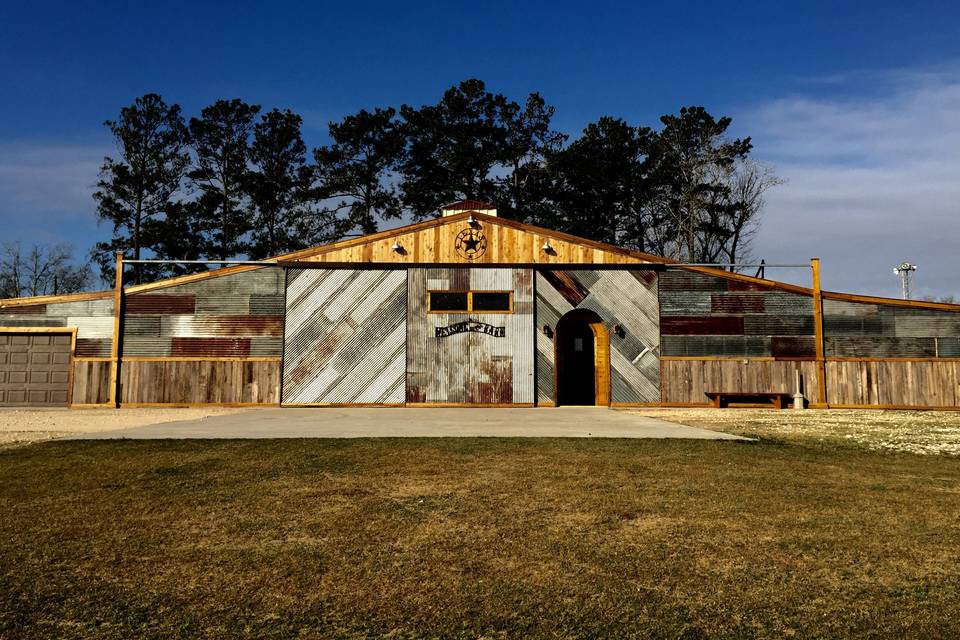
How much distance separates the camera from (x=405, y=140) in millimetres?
38312

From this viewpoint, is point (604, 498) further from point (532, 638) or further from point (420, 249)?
point (420, 249)

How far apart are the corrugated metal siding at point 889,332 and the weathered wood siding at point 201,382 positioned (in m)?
17.8

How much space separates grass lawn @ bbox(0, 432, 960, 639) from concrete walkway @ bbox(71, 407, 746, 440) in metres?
3.42

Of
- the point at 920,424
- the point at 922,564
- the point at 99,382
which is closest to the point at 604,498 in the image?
the point at 922,564

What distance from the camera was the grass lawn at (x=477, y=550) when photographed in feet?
11.0

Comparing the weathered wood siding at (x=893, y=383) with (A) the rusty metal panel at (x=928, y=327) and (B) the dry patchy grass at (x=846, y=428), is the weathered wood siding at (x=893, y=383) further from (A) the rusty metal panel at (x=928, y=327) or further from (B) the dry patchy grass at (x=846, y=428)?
(B) the dry patchy grass at (x=846, y=428)

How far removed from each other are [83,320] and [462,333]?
12.0m

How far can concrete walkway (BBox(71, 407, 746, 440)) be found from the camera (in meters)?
11.6

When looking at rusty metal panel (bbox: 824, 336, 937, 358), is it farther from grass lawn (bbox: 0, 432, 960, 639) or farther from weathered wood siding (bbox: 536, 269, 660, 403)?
grass lawn (bbox: 0, 432, 960, 639)

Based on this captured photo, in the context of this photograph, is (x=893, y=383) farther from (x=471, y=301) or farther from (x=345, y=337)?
(x=345, y=337)

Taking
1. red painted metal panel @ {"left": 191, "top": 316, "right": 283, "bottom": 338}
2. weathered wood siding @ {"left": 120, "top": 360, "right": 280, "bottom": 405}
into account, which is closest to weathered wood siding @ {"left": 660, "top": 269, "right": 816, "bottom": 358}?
red painted metal panel @ {"left": 191, "top": 316, "right": 283, "bottom": 338}

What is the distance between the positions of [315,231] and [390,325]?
18.1m

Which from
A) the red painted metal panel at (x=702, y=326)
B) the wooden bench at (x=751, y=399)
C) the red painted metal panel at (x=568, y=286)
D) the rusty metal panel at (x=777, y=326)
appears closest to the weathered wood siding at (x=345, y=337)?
the red painted metal panel at (x=568, y=286)

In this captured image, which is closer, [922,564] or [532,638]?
[532,638]
